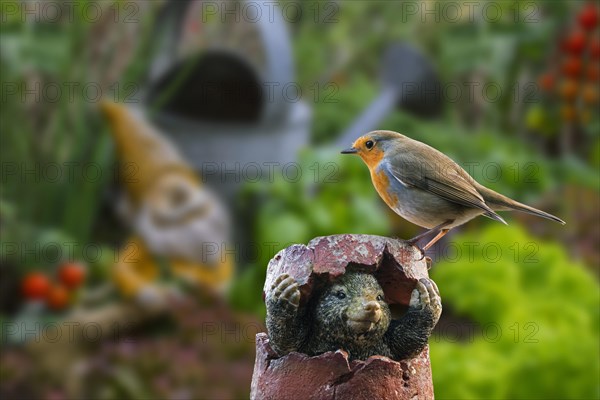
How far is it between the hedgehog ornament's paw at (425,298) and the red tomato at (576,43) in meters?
5.18

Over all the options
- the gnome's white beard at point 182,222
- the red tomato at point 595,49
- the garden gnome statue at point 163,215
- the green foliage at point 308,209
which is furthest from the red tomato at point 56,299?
the red tomato at point 595,49

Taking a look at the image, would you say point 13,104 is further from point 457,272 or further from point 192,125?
point 457,272

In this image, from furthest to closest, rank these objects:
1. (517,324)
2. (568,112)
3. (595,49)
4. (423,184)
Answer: (568,112), (595,49), (517,324), (423,184)

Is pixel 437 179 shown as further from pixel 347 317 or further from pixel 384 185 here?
pixel 347 317

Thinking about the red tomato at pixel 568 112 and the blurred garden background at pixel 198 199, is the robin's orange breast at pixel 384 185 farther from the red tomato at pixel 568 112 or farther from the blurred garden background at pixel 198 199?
the red tomato at pixel 568 112

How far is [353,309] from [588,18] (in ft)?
17.6

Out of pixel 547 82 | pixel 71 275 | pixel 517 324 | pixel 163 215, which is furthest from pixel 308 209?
pixel 547 82

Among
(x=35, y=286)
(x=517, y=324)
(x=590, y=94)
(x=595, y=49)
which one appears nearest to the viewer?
(x=517, y=324)

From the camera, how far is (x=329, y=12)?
25.1 feet

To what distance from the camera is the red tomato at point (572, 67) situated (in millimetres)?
6355

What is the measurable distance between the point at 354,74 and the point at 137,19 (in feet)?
9.88

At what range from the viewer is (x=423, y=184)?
1779 mm

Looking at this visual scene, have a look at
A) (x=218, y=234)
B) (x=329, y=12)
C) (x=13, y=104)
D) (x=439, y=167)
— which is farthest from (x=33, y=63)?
(x=439, y=167)

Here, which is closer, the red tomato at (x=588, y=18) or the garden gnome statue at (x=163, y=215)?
the garden gnome statue at (x=163, y=215)
